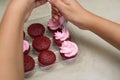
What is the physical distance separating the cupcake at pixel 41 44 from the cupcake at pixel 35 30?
0.08 ft

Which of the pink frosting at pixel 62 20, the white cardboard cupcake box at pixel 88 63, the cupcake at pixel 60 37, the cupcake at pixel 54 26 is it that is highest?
the pink frosting at pixel 62 20

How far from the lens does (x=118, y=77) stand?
94 cm

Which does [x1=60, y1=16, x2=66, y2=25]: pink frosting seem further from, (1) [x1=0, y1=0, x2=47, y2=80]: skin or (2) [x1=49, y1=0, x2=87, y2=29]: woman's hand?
(1) [x1=0, y1=0, x2=47, y2=80]: skin

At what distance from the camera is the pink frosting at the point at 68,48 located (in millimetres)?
966

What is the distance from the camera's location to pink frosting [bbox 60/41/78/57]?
38.0 inches

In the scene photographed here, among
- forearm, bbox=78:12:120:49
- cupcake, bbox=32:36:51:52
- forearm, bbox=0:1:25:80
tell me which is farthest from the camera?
cupcake, bbox=32:36:51:52

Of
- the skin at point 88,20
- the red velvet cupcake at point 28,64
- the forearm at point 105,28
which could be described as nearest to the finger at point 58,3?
the skin at point 88,20

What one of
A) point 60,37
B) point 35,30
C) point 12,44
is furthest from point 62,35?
point 12,44

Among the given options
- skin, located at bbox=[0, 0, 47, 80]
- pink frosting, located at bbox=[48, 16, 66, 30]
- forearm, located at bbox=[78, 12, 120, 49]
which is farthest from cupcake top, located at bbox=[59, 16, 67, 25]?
skin, located at bbox=[0, 0, 47, 80]

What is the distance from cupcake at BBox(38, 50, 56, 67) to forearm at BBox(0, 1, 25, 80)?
7.6 inches

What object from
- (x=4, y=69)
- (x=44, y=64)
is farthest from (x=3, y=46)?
(x=44, y=64)

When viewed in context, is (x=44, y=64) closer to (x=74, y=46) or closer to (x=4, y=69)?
(x=74, y=46)

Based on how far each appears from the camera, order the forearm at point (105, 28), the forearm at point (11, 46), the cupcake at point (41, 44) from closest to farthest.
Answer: the forearm at point (11, 46) → the forearm at point (105, 28) → the cupcake at point (41, 44)

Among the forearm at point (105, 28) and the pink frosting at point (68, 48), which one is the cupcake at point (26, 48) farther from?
→ the forearm at point (105, 28)
